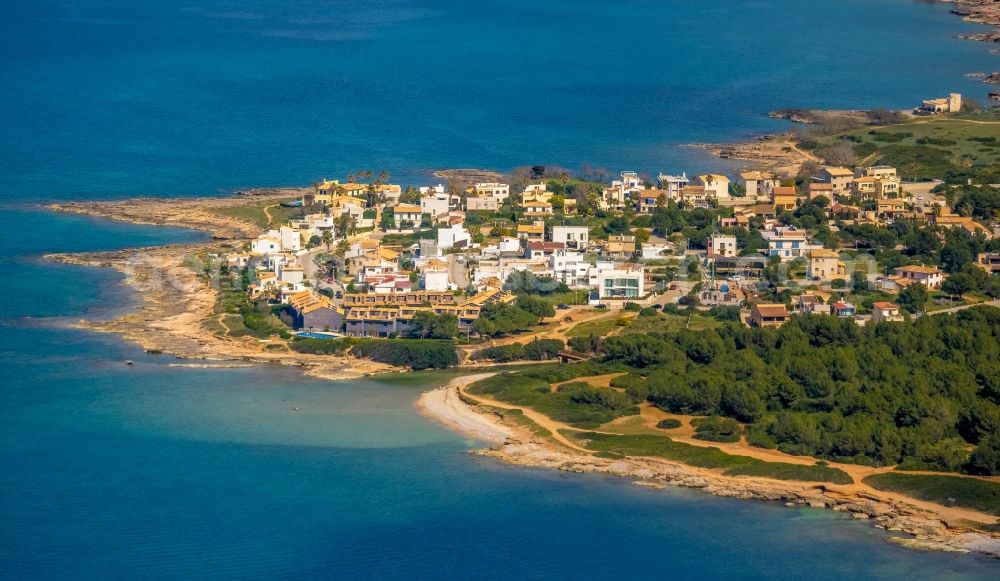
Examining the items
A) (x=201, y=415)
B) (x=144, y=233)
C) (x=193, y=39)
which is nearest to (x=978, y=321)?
(x=201, y=415)

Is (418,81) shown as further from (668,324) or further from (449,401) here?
(449,401)

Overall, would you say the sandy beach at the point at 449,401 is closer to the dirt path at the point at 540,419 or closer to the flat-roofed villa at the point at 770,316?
the dirt path at the point at 540,419

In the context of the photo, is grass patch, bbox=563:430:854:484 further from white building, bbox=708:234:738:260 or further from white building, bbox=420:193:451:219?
white building, bbox=420:193:451:219

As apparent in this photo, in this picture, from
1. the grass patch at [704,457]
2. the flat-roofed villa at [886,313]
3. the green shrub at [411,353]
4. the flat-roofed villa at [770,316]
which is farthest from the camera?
the flat-roofed villa at [886,313]

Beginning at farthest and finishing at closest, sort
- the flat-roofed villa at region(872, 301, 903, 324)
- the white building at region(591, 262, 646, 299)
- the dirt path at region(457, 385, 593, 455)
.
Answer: the white building at region(591, 262, 646, 299), the flat-roofed villa at region(872, 301, 903, 324), the dirt path at region(457, 385, 593, 455)

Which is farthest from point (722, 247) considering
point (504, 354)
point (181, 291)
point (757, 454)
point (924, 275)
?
point (757, 454)

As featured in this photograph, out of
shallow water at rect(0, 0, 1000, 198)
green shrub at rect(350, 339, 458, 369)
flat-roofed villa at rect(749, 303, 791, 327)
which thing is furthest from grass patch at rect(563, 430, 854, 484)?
shallow water at rect(0, 0, 1000, 198)

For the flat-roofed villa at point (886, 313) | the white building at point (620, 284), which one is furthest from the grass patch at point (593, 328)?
the flat-roofed villa at point (886, 313)
